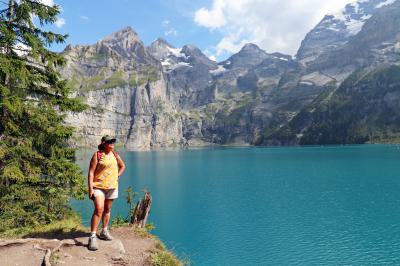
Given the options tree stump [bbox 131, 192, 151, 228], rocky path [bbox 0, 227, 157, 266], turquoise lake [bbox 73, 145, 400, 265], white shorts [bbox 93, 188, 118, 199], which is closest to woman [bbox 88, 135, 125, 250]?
white shorts [bbox 93, 188, 118, 199]

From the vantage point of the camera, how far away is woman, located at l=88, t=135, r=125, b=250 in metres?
14.4

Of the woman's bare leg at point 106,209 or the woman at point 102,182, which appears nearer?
the woman at point 102,182

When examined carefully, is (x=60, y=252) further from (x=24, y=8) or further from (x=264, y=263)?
(x=264, y=263)

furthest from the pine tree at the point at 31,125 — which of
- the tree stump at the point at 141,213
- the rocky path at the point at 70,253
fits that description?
the rocky path at the point at 70,253

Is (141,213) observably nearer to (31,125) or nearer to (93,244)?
(93,244)

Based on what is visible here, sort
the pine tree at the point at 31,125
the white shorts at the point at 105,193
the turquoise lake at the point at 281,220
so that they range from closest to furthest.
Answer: the white shorts at the point at 105,193, the pine tree at the point at 31,125, the turquoise lake at the point at 281,220

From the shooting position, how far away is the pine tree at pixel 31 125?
19219 millimetres

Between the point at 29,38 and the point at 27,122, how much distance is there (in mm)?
4761

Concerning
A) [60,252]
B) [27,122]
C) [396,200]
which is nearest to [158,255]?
[60,252]

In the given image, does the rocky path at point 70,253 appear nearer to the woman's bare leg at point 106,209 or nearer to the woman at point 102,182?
the woman at point 102,182

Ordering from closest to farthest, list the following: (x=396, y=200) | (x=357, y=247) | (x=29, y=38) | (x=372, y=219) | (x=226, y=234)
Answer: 1. (x=29, y=38)
2. (x=357, y=247)
3. (x=226, y=234)
4. (x=372, y=219)
5. (x=396, y=200)

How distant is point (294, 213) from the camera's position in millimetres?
65812

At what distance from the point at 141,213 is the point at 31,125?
27.1 feet

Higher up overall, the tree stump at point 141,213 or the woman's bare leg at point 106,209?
the woman's bare leg at point 106,209
